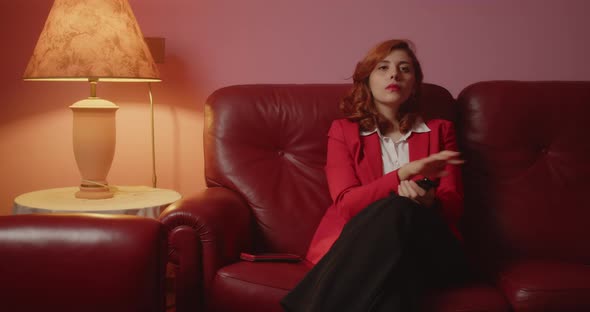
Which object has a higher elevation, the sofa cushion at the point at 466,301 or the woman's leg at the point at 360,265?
the woman's leg at the point at 360,265

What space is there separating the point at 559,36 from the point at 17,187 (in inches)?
95.3

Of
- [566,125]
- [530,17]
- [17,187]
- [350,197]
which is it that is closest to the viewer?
[350,197]

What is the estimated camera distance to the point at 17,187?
95.4 inches

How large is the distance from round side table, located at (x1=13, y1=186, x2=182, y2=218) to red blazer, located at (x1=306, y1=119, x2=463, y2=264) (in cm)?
55

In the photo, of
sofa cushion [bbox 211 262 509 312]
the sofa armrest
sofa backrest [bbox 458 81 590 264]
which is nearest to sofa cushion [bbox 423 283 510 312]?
sofa cushion [bbox 211 262 509 312]

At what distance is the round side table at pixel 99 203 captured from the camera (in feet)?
5.72

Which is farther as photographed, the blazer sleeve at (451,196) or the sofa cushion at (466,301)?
the blazer sleeve at (451,196)

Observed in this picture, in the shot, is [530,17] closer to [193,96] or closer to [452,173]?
[452,173]

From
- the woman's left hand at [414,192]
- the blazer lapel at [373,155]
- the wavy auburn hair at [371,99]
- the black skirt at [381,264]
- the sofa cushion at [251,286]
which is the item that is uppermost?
the wavy auburn hair at [371,99]

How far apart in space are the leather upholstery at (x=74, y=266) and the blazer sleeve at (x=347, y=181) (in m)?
0.67

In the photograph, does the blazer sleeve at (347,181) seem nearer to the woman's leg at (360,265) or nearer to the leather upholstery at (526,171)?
the woman's leg at (360,265)

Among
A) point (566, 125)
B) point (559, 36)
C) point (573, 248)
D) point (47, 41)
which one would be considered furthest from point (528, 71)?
point (47, 41)

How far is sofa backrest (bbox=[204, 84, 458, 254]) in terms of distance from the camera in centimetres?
191

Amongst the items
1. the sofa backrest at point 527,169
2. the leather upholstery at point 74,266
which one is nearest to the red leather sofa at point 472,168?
the sofa backrest at point 527,169
